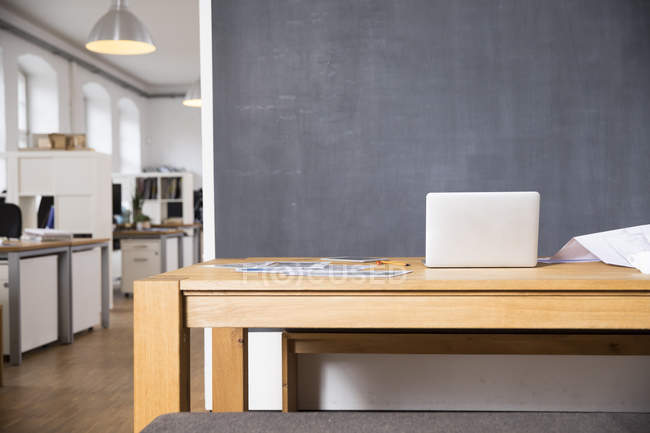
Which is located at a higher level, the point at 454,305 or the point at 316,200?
the point at 316,200

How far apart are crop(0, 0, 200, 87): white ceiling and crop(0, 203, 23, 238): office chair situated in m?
3.34

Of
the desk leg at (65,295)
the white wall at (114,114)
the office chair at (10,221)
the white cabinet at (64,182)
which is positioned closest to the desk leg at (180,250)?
the white cabinet at (64,182)

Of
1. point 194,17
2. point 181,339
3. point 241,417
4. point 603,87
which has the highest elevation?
point 194,17

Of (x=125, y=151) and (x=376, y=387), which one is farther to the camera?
(x=125, y=151)

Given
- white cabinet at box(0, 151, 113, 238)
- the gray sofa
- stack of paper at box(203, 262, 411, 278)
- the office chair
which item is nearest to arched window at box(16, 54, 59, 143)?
white cabinet at box(0, 151, 113, 238)

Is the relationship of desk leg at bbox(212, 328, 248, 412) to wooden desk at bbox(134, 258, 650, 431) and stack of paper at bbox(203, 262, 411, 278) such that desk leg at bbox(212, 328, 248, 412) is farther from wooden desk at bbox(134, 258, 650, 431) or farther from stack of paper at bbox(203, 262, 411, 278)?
wooden desk at bbox(134, 258, 650, 431)

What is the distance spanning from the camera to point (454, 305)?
1259mm

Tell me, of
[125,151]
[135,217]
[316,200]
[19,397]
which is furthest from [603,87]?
[125,151]

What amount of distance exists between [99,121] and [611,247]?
33.5ft

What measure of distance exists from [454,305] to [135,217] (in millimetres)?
6696

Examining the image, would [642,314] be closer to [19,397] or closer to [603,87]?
[603,87]

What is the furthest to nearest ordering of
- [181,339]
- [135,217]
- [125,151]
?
[125,151], [135,217], [181,339]

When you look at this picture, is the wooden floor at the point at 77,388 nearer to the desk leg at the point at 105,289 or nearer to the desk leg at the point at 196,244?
the desk leg at the point at 105,289

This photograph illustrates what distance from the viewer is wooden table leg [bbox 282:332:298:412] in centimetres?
226
